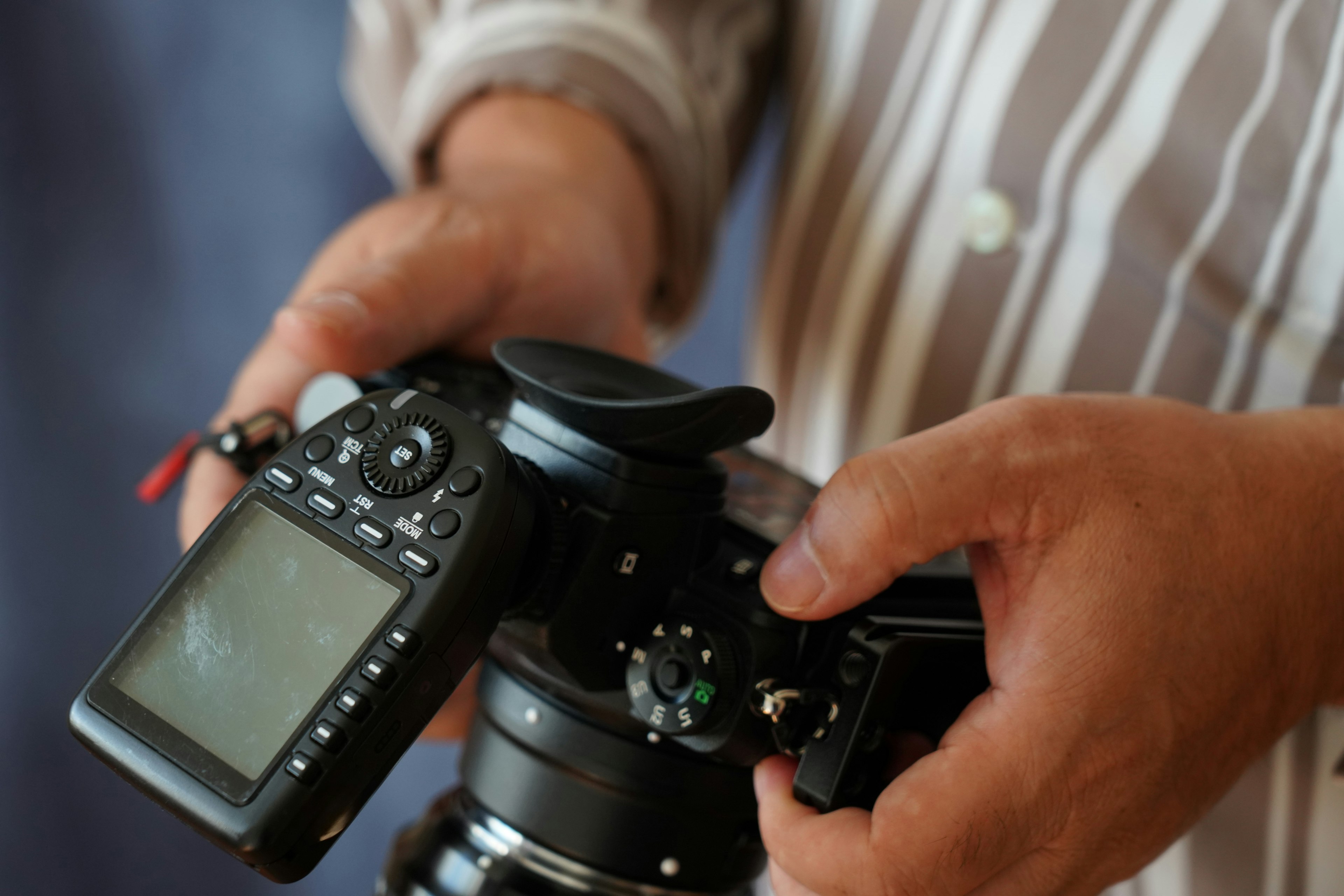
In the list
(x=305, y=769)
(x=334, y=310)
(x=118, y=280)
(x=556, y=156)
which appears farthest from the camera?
(x=118, y=280)

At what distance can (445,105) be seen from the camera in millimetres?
691

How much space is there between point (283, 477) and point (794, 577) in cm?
18

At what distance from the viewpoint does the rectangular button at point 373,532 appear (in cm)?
33

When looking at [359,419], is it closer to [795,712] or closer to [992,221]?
[795,712]

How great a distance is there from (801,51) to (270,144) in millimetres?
619

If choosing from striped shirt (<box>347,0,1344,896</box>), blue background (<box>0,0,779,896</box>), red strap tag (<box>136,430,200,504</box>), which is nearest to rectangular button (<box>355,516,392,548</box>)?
red strap tag (<box>136,430,200,504</box>)

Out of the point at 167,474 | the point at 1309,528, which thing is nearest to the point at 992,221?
the point at 1309,528

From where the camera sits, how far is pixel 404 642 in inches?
12.2

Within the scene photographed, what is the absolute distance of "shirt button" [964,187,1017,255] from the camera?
542 mm

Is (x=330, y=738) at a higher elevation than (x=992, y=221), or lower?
lower

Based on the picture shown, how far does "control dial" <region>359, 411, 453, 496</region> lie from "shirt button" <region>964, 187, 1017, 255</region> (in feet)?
1.12

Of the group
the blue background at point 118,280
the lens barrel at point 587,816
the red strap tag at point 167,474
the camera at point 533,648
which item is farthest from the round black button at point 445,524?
the blue background at point 118,280

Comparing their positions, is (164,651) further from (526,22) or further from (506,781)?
(526,22)

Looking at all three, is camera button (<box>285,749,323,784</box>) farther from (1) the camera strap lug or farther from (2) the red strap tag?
(2) the red strap tag
